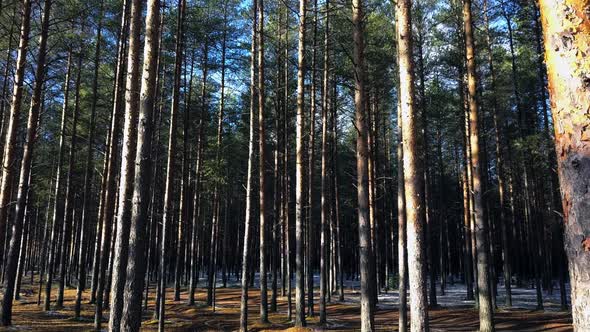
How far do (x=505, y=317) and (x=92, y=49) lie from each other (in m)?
20.6

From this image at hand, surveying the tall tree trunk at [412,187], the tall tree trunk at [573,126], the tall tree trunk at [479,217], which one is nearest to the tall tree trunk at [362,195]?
the tall tree trunk at [412,187]

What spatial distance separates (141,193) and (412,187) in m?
5.22

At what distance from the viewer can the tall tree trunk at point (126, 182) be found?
27.4 feet

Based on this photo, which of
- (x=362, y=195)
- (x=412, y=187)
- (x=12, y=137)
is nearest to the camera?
(x=412, y=187)

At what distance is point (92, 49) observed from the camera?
1831 cm

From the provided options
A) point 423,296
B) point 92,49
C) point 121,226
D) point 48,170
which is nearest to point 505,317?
point 423,296

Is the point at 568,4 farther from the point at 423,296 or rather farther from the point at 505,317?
the point at 505,317

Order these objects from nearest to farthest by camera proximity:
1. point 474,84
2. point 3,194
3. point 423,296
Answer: point 423,296 → point 3,194 → point 474,84

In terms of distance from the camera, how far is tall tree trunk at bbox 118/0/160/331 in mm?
7961

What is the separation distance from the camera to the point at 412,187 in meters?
7.23

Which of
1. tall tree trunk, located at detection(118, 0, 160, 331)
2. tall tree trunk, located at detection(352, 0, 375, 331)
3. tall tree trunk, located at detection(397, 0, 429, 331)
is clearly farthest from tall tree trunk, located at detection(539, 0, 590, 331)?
tall tree trunk, located at detection(352, 0, 375, 331)

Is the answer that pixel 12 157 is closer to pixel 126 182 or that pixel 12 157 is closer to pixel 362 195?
pixel 126 182

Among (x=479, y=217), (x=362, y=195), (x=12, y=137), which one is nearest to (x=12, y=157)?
(x=12, y=137)

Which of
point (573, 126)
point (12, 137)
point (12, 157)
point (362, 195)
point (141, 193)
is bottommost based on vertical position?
point (573, 126)
